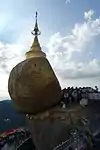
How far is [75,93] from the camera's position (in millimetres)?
17094

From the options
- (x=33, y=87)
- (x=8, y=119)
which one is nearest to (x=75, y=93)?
(x=33, y=87)

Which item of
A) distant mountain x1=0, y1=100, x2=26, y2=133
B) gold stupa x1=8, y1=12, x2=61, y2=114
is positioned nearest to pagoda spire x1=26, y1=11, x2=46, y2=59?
gold stupa x1=8, y1=12, x2=61, y2=114

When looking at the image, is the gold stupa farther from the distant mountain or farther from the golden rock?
the distant mountain

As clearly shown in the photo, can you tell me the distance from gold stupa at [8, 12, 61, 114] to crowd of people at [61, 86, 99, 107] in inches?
16.4

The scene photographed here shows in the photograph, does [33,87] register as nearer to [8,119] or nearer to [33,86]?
[33,86]

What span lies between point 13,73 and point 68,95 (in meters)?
2.90

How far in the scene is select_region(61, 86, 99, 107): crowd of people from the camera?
16797 mm

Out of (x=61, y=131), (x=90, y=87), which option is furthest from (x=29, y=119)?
(x=90, y=87)

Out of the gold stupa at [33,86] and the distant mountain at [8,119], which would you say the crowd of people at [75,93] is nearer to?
the gold stupa at [33,86]

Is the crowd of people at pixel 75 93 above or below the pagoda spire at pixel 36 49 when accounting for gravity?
below

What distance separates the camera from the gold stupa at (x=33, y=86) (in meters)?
16.5

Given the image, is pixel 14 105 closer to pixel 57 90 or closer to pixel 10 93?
pixel 10 93

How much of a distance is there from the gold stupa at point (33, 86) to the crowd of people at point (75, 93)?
42cm

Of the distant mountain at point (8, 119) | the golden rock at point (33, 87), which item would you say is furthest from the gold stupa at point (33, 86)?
the distant mountain at point (8, 119)
